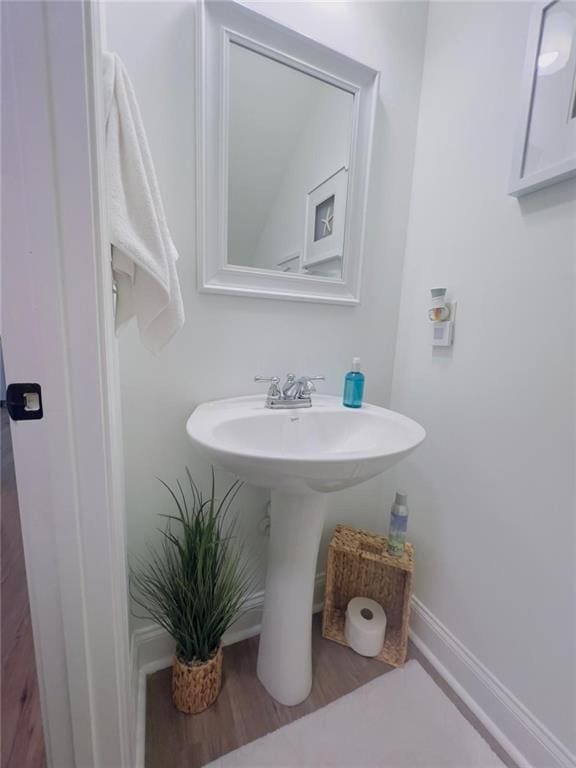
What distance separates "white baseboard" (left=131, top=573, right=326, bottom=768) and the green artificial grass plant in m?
0.08

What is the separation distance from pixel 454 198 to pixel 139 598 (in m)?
1.53

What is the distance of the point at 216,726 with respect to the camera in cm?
84

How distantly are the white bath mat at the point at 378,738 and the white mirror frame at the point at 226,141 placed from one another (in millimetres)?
1188

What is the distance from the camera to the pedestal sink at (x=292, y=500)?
82 centimetres

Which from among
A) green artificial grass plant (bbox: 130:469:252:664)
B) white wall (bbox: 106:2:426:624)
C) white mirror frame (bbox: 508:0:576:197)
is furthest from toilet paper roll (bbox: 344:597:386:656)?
white mirror frame (bbox: 508:0:576:197)

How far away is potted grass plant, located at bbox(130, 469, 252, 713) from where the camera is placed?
83 cm

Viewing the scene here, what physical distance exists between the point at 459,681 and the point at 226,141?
5.59 feet

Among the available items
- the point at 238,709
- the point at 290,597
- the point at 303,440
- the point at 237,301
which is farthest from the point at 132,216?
the point at 238,709

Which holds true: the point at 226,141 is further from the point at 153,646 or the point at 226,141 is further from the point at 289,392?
the point at 153,646

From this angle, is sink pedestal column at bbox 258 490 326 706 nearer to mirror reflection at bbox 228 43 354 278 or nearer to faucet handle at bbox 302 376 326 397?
faucet handle at bbox 302 376 326 397

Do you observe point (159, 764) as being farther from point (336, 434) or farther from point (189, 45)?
point (189, 45)

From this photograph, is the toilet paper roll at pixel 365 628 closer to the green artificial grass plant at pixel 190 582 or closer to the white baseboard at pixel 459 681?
the white baseboard at pixel 459 681

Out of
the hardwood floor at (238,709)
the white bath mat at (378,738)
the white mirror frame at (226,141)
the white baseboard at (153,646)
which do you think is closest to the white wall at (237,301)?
the white mirror frame at (226,141)

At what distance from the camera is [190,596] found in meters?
0.82
